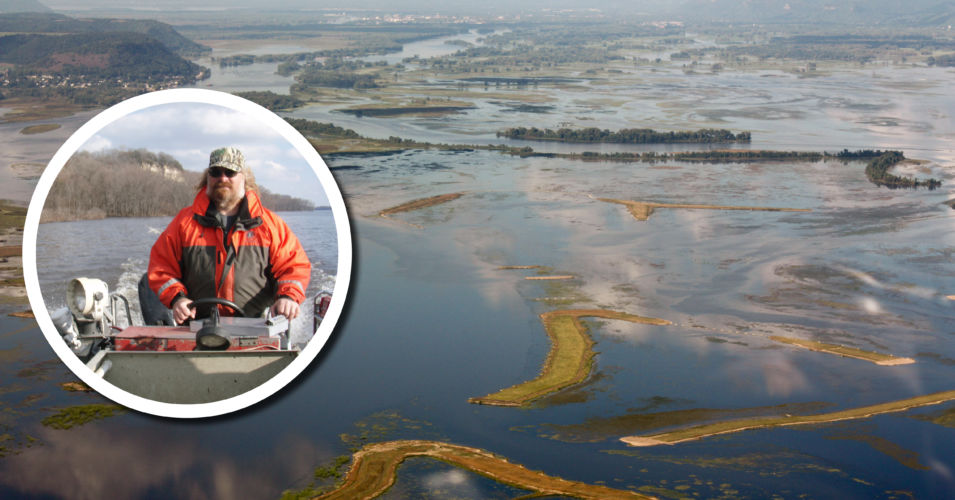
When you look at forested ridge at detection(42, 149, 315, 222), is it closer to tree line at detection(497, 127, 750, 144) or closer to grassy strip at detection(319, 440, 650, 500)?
grassy strip at detection(319, 440, 650, 500)

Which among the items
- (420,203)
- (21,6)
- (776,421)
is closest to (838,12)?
(21,6)

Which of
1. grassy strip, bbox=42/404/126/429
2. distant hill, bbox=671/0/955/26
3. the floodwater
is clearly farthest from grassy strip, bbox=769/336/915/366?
distant hill, bbox=671/0/955/26

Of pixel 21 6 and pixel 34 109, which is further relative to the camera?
pixel 21 6

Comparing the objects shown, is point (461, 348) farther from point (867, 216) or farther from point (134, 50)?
point (134, 50)

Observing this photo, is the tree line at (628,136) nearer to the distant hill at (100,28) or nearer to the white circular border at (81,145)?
the distant hill at (100,28)

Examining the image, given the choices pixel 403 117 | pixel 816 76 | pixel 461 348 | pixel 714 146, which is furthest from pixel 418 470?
pixel 816 76

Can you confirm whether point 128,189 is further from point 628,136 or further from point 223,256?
point 628,136
